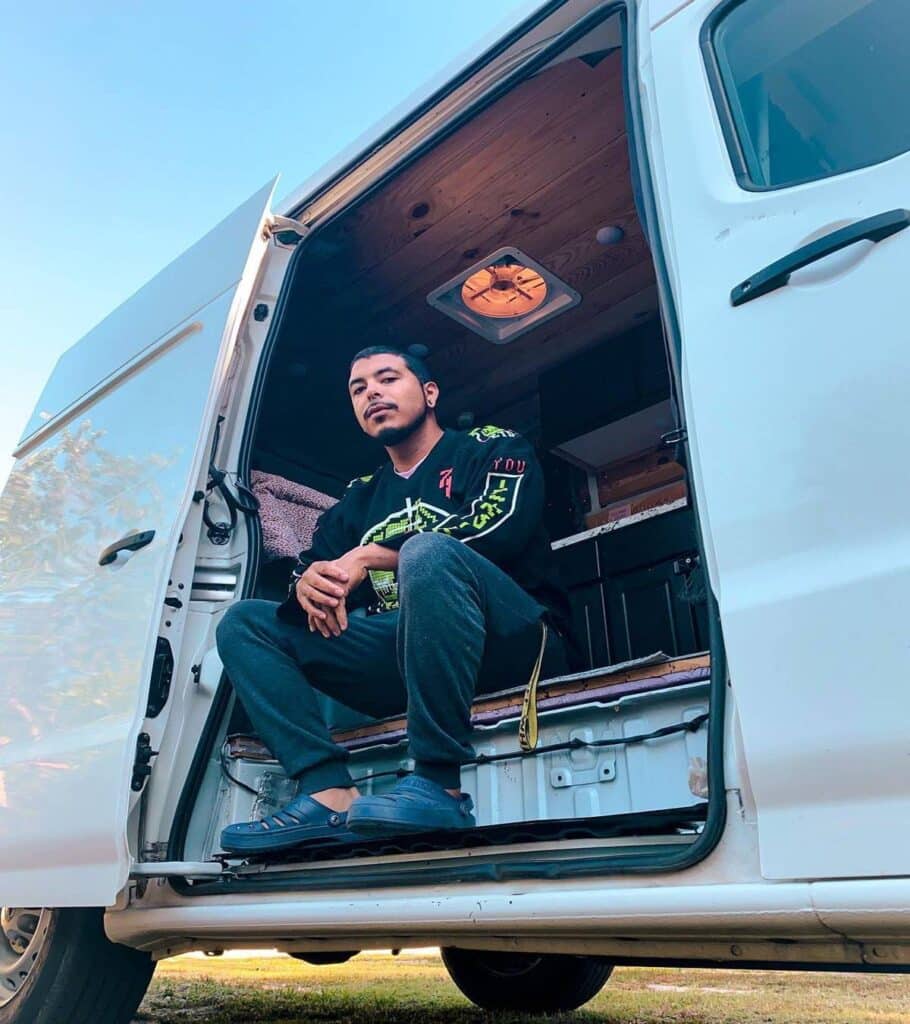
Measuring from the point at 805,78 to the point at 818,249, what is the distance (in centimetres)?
54

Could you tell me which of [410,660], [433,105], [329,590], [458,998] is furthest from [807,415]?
[458,998]

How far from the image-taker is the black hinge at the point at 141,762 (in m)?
1.89

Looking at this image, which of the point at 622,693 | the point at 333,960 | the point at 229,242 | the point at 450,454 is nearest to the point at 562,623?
the point at 622,693

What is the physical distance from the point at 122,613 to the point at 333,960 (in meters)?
1.15

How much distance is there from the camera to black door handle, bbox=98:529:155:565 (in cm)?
209

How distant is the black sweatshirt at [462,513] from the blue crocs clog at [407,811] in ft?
1.89

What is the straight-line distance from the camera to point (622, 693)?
177 cm

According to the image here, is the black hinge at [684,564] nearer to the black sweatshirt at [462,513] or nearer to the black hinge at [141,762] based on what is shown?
the black sweatshirt at [462,513]

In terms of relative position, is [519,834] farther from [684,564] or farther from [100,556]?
[684,564]

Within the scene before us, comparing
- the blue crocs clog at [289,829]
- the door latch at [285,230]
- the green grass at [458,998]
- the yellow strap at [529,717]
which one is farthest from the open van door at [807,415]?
the green grass at [458,998]

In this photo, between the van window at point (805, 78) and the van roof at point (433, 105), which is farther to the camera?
the van roof at point (433, 105)

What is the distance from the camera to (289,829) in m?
1.69

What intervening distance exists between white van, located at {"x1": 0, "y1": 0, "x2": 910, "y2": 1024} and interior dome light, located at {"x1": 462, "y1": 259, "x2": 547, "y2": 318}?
0.03 metres

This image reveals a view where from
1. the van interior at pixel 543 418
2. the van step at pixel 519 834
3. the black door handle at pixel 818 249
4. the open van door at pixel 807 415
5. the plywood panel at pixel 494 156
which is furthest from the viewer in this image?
the plywood panel at pixel 494 156
